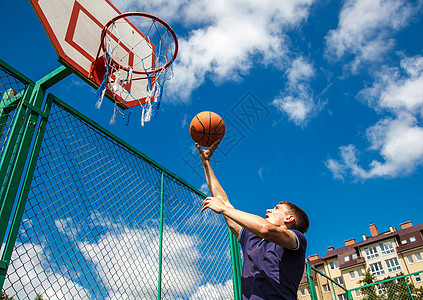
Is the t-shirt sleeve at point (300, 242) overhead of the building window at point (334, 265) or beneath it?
beneath

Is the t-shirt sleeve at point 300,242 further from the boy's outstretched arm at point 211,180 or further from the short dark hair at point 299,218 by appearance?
the boy's outstretched arm at point 211,180

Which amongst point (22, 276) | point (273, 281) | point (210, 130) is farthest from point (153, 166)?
point (273, 281)

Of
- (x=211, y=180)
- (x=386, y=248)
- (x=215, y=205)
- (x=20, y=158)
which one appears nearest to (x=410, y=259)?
(x=386, y=248)

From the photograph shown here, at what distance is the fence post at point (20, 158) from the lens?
257 cm

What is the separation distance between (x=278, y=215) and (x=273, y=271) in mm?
550

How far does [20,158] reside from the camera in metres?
2.81

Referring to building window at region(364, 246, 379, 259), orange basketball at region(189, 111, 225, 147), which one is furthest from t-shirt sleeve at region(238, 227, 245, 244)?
building window at region(364, 246, 379, 259)

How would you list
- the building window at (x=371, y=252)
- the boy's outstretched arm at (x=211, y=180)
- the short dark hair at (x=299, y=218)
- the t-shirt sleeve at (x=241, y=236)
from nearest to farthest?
the short dark hair at (x=299, y=218)
the t-shirt sleeve at (x=241, y=236)
the boy's outstretched arm at (x=211, y=180)
the building window at (x=371, y=252)

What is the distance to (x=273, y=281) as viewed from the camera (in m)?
2.34

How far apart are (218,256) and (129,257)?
1771 mm

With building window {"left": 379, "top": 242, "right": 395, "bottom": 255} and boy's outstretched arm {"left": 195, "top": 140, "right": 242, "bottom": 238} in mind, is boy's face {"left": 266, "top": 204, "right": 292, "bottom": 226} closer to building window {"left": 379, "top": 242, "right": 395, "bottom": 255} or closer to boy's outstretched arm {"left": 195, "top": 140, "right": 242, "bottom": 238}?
boy's outstretched arm {"left": 195, "top": 140, "right": 242, "bottom": 238}

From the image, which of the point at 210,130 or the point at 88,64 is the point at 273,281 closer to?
the point at 210,130

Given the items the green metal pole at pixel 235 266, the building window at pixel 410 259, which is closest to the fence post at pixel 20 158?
the green metal pole at pixel 235 266

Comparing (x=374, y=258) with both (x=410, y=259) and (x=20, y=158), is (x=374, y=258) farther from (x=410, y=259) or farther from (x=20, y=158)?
(x=20, y=158)
